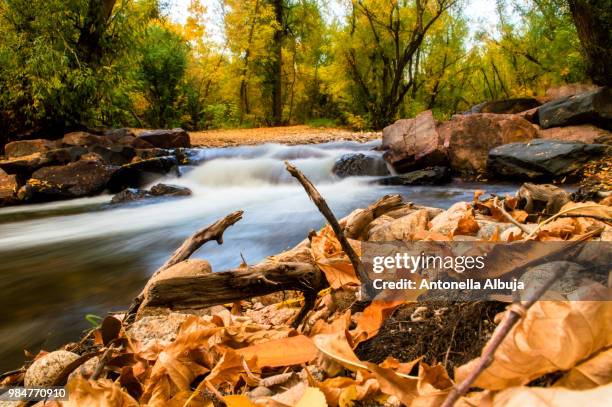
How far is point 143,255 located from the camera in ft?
15.1

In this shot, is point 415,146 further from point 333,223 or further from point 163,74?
point 163,74

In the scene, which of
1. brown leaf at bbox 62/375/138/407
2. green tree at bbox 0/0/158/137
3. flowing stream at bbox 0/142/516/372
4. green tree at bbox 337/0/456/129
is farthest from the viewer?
green tree at bbox 337/0/456/129

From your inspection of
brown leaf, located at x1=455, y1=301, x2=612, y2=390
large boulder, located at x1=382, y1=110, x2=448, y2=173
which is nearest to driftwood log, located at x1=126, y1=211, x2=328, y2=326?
brown leaf, located at x1=455, y1=301, x2=612, y2=390

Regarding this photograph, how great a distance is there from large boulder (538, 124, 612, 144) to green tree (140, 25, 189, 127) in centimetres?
1451

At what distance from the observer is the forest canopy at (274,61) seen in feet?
31.2

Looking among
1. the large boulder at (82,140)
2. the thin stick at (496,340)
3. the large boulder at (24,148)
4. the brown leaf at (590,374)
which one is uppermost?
the large boulder at (82,140)

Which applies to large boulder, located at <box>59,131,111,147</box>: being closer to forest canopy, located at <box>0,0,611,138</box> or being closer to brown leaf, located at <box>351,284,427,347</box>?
forest canopy, located at <box>0,0,611,138</box>

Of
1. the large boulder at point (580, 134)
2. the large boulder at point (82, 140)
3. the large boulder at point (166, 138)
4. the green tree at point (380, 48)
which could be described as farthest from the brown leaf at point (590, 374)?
the green tree at point (380, 48)

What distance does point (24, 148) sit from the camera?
30.1 ft

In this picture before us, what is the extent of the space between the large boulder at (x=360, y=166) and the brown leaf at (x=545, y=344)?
8.24 meters

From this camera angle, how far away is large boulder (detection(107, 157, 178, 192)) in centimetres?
857

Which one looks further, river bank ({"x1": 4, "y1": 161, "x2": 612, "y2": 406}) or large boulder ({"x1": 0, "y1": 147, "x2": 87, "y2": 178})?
large boulder ({"x1": 0, "y1": 147, "x2": 87, "y2": 178})

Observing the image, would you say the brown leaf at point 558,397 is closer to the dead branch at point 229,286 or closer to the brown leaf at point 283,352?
the brown leaf at point 283,352

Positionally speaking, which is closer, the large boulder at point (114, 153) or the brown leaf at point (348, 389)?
the brown leaf at point (348, 389)
